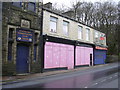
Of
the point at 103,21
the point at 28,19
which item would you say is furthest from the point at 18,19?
the point at 103,21

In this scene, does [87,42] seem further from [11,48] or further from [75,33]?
[11,48]

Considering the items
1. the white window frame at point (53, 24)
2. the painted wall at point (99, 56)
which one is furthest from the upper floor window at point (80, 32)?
the white window frame at point (53, 24)

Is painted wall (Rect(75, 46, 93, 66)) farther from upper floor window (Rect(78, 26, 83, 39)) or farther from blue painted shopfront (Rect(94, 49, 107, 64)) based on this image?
blue painted shopfront (Rect(94, 49, 107, 64))

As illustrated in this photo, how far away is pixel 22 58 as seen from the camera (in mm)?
14633

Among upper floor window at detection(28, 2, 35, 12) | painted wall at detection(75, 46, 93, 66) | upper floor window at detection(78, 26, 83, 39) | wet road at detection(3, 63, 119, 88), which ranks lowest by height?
wet road at detection(3, 63, 119, 88)

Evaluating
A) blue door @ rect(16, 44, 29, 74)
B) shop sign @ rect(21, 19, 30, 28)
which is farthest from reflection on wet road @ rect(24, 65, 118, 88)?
shop sign @ rect(21, 19, 30, 28)

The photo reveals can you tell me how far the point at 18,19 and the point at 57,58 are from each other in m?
6.70

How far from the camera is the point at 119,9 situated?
4191 centimetres

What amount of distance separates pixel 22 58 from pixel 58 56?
5.15m

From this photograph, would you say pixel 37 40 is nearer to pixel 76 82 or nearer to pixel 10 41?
pixel 10 41

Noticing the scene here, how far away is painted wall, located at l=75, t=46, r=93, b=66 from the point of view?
2244 centimetres

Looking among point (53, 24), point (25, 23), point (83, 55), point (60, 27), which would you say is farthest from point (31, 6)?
point (83, 55)

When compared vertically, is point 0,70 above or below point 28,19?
below

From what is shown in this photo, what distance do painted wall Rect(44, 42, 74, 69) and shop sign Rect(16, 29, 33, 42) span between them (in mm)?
2312
